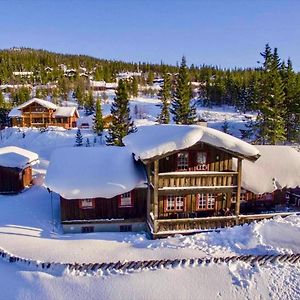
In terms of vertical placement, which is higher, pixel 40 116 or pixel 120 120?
pixel 120 120

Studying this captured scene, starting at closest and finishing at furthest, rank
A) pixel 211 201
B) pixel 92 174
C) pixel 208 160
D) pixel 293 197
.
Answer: pixel 208 160 → pixel 211 201 → pixel 92 174 → pixel 293 197

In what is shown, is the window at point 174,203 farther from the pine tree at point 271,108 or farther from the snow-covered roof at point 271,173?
the pine tree at point 271,108

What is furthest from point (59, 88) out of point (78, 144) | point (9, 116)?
point (78, 144)

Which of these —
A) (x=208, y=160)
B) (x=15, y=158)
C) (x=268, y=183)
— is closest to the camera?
(x=208, y=160)

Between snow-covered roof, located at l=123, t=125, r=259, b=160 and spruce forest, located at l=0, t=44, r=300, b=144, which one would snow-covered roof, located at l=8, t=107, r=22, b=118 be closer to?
spruce forest, located at l=0, t=44, r=300, b=144

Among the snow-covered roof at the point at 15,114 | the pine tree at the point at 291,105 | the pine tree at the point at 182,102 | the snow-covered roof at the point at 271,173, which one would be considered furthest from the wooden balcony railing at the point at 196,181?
the snow-covered roof at the point at 15,114

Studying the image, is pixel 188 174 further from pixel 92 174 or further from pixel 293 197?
pixel 293 197

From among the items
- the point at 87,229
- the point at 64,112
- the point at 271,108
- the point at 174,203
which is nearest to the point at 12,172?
the point at 87,229
